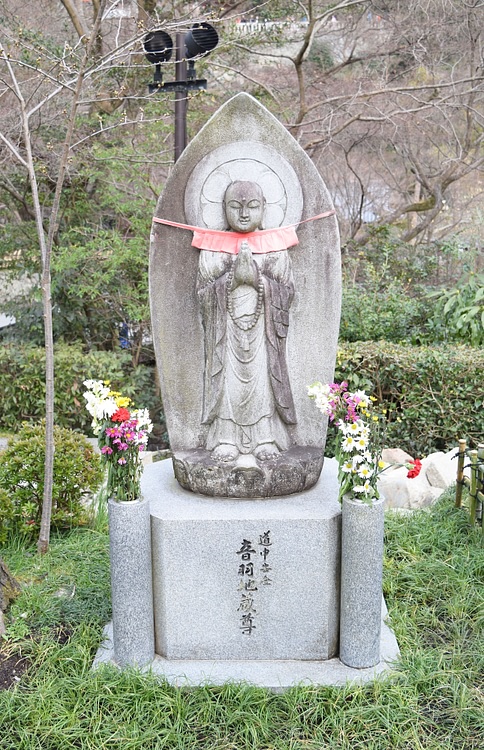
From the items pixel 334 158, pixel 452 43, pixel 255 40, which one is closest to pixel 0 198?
pixel 255 40

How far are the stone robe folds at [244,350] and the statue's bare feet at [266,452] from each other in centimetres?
3

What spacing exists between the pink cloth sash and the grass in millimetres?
2197

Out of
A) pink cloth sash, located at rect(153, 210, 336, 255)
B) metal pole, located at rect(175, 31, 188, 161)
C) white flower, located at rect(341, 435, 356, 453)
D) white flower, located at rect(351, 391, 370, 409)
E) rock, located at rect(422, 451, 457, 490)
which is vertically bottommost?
rock, located at rect(422, 451, 457, 490)

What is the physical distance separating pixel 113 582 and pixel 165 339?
134 centimetres

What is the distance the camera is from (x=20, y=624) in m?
3.77

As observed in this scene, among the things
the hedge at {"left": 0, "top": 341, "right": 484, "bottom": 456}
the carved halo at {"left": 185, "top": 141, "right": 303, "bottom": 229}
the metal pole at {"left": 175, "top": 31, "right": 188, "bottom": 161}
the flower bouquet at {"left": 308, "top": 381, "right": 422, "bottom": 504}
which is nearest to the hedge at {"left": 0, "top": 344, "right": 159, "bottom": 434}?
the hedge at {"left": 0, "top": 341, "right": 484, "bottom": 456}

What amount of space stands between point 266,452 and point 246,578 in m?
0.67

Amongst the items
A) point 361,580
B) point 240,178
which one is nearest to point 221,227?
point 240,178

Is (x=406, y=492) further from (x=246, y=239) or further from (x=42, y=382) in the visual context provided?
(x=42, y=382)

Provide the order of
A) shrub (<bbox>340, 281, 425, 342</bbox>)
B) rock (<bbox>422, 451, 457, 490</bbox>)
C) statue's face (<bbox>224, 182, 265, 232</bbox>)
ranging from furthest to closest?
shrub (<bbox>340, 281, 425, 342</bbox>), rock (<bbox>422, 451, 457, 490</bbox>), statue's face (<bbox>224, 182, 265, 232</bbox>)

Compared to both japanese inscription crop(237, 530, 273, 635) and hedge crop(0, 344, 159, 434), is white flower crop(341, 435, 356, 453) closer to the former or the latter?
japanese inscription crop(237, 530, 273, 635)

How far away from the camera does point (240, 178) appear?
372 centimetres

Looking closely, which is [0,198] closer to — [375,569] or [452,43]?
[452,43]

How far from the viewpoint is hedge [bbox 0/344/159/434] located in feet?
24.9
